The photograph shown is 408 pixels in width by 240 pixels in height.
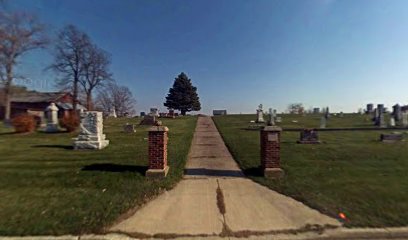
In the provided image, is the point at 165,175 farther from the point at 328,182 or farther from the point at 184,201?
the point at 328,182

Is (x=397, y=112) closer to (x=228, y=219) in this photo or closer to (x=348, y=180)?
(x=348, y=180)

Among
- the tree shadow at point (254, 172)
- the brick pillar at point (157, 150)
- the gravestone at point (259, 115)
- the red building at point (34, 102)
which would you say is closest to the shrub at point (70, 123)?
the brick pillar at point (157, 150)

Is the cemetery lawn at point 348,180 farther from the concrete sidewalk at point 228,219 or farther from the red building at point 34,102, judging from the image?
the red building at point 34,102

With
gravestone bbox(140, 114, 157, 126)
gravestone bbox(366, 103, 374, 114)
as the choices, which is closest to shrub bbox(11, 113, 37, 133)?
gravestone bbox(140, 114, 157, 126)

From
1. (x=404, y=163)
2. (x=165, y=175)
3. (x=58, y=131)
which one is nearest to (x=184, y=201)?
(x=165, y=175)

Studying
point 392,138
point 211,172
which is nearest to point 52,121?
point 211,172

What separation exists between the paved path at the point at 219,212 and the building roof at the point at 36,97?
51317 millimetres

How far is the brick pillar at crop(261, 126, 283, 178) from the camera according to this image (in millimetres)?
6988

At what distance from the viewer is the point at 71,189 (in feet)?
19.8

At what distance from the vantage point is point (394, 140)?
1337 cm

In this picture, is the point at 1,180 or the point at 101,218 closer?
the point at 101,218

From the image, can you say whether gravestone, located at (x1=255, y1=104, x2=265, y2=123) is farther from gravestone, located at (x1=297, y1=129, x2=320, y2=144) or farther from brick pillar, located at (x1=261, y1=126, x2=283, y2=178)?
brick pillar, located at (x1=261, y1=126, x2=283, y2=178)

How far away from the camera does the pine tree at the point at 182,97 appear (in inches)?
2330

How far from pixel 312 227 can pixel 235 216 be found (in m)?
1.34
